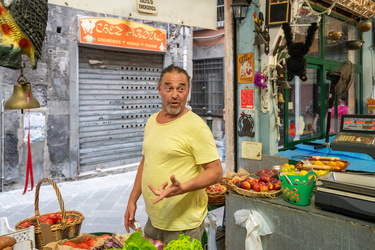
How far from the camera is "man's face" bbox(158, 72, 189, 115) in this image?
248cm

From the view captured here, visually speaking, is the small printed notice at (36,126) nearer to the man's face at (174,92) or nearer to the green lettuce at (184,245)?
the man's face at (174,92)

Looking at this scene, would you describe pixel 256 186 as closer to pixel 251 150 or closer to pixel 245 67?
pixel 251 150

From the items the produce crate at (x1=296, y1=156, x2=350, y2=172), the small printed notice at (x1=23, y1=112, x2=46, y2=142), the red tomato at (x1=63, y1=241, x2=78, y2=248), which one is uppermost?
the small printed notice at (x1=23, y1=112, x2=46, y2=142)

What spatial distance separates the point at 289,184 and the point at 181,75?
1304 millimetres

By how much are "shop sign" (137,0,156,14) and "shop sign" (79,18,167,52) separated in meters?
3.70

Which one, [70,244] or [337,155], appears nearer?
[70,244]

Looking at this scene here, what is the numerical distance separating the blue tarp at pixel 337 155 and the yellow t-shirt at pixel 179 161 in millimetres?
2807

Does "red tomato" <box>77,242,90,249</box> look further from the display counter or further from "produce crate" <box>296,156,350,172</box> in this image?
"produce crate" <box>296,156,350,172</box>

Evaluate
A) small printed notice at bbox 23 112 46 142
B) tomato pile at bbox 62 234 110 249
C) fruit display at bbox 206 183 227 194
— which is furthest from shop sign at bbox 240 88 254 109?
small printed notice at bbox 23 112 46 142

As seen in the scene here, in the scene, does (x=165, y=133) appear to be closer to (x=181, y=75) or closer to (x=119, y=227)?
(x=181, y=75)

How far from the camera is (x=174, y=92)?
2486 mm

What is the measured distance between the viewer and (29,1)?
176 cm

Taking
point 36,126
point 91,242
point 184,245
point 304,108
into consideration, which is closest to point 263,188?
point 184,245

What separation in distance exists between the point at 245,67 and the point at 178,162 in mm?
2261
